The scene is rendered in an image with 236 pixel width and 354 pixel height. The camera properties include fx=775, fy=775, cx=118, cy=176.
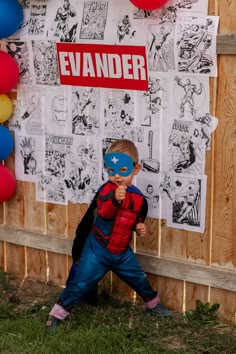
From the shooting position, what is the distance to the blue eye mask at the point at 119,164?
4.74m

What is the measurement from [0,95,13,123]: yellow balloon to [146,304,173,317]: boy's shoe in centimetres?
175

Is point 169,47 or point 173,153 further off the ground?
point 169,47

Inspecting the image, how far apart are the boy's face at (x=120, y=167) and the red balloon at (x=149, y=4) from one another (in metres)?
0.90

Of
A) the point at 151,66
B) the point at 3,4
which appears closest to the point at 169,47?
the point at 151,66

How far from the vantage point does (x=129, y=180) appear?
15.8ft

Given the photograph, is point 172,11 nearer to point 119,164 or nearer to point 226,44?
point 226,44

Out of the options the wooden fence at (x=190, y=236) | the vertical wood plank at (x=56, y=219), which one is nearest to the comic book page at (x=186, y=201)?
the wooden fence at (x=190, y=236)

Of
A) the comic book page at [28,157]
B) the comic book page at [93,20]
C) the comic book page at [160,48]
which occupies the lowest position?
the comic book page at [28,157]

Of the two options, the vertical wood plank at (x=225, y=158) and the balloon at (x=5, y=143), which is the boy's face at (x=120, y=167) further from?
the balloon at (x=5, y=143)

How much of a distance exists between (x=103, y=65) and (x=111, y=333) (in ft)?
5.73

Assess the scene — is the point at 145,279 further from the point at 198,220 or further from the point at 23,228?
the point at 23,228

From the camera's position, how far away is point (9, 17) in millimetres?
5348

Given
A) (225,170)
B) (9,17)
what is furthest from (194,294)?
(9,17)

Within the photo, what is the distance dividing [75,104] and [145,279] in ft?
4.30
